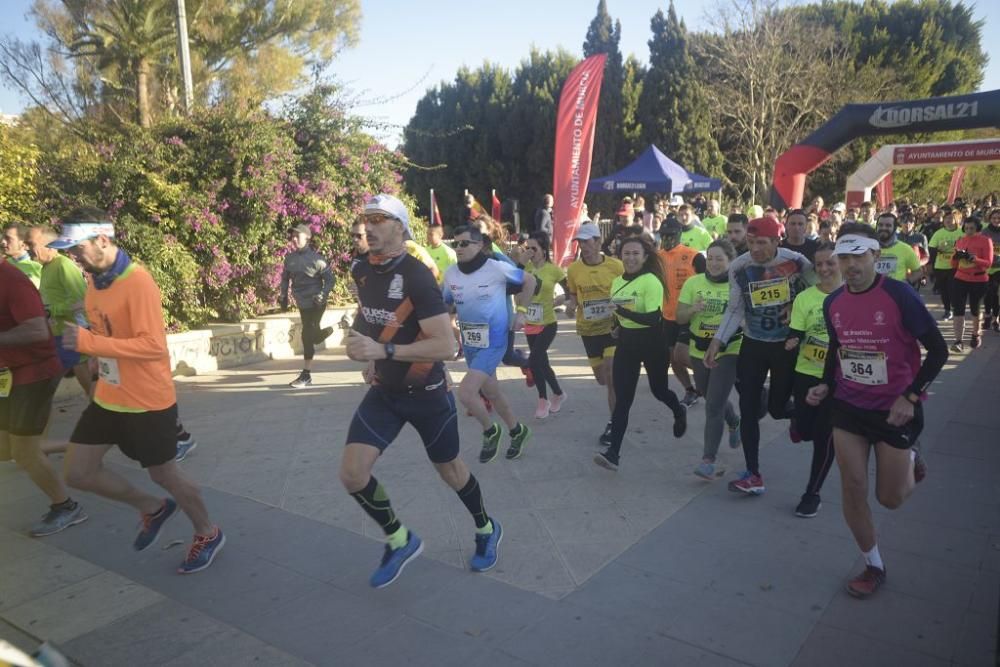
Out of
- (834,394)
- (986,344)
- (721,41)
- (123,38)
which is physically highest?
(721,41)

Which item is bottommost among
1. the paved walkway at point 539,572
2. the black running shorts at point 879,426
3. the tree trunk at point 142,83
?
the paved walkway at point 539,572

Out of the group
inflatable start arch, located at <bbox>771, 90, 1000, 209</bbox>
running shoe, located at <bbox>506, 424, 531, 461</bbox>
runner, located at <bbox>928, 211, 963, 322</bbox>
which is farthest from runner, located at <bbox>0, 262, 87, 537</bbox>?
inflatable start arch, located at <bbox>771, 90, 1000, 209</bbox>

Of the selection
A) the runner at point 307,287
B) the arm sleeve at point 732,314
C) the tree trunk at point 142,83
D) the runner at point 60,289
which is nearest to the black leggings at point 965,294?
the arm sleeve at point 732,314

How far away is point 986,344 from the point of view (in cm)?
987

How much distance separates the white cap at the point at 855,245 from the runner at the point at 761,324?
1156 millimetres

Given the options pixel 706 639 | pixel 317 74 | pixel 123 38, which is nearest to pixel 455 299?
pixel 706 639

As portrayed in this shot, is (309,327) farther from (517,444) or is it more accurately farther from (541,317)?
(517,444)

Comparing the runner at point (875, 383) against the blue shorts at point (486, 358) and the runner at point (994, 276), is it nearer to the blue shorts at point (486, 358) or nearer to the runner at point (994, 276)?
the blue shorts at point (486, 358)

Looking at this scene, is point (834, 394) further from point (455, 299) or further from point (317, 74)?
point (317, 74)

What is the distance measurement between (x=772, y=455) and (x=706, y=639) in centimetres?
283

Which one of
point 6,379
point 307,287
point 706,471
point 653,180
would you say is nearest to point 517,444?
point 706,471

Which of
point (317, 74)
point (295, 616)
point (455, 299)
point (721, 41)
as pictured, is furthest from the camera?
point (721, 41)

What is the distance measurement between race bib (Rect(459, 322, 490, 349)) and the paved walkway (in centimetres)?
100

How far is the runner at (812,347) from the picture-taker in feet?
14.6
